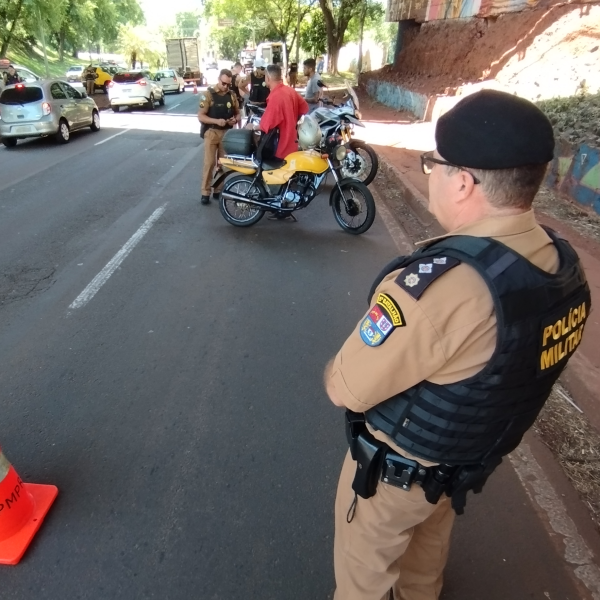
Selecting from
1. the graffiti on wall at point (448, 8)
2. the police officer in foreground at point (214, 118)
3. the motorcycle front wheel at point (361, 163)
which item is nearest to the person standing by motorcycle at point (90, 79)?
the graffiti on wall at point (448, 8)

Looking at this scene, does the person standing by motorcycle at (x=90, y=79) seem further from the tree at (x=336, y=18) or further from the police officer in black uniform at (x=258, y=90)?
the police officer in black uniform at (x=258, y=90)

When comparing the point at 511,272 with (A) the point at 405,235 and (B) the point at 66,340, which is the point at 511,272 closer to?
(B) the point at 66,340

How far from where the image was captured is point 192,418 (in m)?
3.20

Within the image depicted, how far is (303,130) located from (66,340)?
3737mm

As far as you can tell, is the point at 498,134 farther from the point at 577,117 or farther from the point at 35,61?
the point at 35,61

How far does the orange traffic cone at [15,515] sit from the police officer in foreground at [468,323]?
1.71 metres

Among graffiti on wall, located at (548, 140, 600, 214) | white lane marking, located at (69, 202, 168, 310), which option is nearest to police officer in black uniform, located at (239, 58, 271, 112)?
white lane marking, located at (69, 202, 168, 310)

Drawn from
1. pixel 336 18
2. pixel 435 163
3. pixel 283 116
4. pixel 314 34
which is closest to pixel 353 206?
pixel 283 116

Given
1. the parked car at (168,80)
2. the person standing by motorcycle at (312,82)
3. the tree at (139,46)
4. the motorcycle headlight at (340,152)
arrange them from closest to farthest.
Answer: the motorcycle headlight at (340,152) → the person standing by motorcycle at (312,82) → the parked car at (168,80) → the tree at (139,46)

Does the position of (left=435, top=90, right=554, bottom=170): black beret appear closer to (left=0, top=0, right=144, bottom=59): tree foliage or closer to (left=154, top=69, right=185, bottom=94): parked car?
(left=0, top=0, right=144, bottom=59): tree foliage

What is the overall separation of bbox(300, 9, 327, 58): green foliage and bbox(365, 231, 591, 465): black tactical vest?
4410 cm

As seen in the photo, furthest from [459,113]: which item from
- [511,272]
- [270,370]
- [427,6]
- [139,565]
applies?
[427,6]

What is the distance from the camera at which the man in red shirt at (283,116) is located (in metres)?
6.36

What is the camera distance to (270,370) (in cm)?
370
